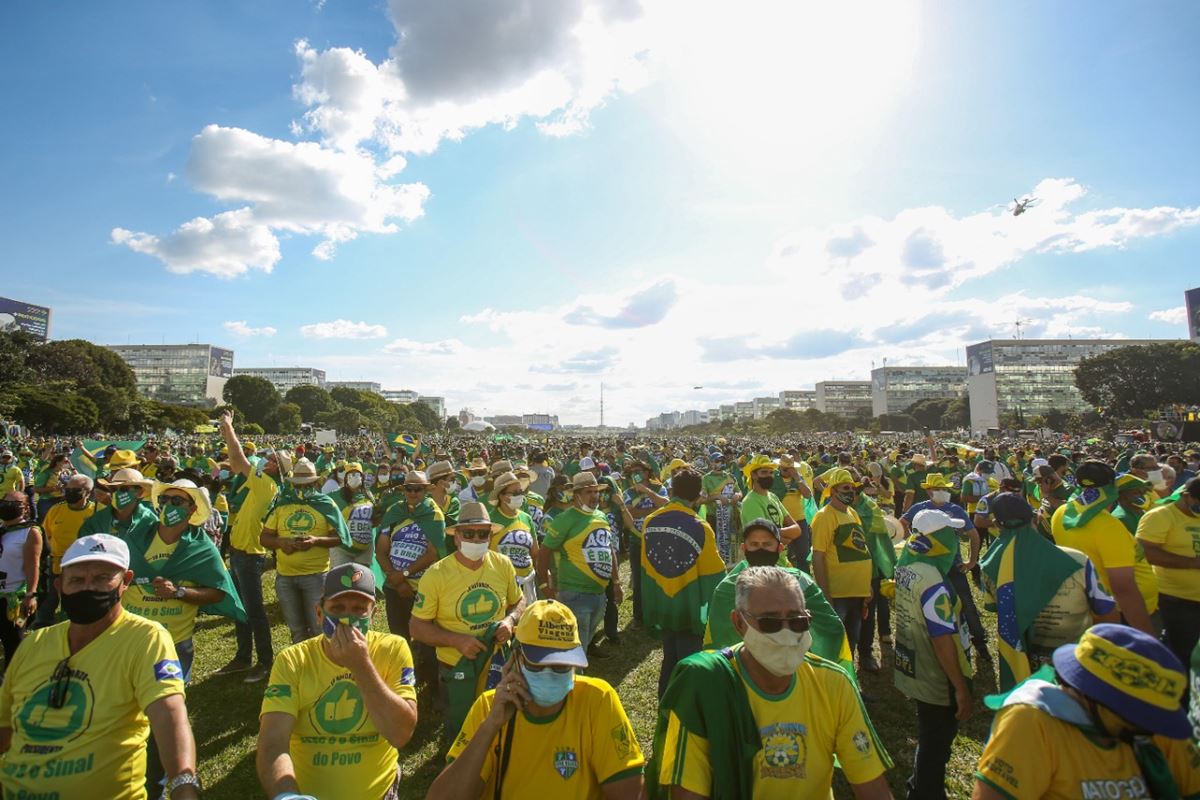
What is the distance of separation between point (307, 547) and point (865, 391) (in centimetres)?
20881

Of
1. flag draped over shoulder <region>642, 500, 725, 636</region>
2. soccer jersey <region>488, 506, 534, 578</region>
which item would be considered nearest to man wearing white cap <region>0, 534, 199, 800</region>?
soccer jersey <region>488, 506, 534, 578</region>

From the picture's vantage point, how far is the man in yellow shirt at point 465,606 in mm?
3771

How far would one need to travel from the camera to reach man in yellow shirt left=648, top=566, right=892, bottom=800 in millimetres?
2143

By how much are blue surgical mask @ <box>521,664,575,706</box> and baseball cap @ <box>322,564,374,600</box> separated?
39.3 inches

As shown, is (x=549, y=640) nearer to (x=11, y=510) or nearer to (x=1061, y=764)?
(x=1061, y=764)

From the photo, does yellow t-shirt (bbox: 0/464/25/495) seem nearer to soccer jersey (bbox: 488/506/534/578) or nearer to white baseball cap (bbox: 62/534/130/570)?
soccer jersey (bbox: 488/506/534/578)

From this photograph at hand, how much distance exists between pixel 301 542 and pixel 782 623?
496 cm

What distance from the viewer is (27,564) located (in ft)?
17.9

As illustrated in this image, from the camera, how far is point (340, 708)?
277cm

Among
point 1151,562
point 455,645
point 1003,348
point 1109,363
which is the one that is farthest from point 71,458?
point 1003,348

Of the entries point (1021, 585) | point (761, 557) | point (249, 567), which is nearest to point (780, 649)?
point (761, 557)

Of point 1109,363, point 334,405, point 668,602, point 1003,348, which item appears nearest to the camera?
point 668,602

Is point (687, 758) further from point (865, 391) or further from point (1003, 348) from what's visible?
point (865, 391)

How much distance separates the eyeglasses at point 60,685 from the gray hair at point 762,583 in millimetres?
3023
